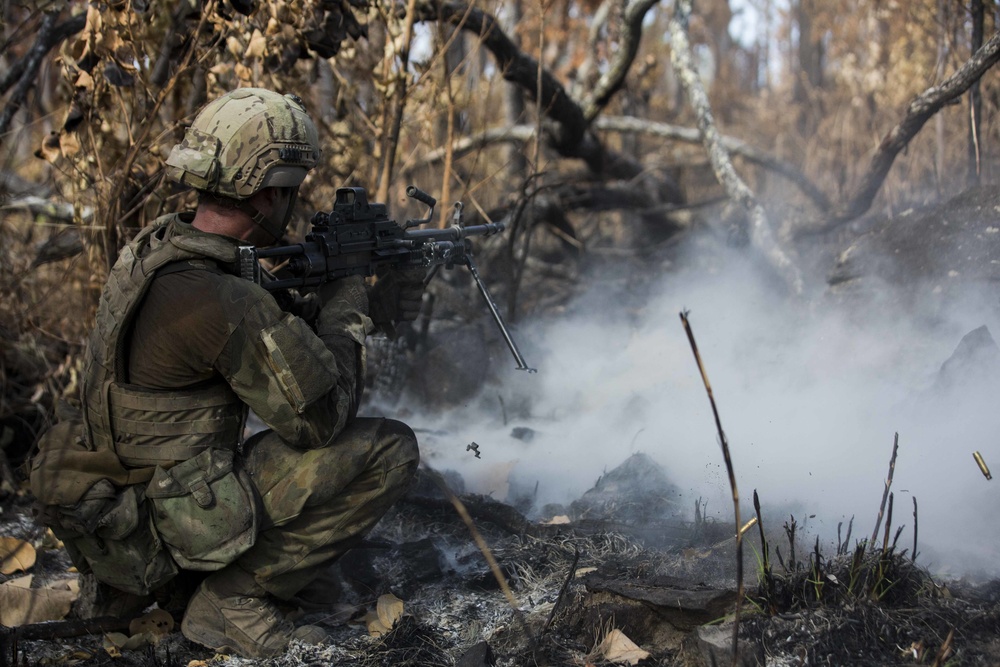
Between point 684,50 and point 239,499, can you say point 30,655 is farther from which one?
point 684,50

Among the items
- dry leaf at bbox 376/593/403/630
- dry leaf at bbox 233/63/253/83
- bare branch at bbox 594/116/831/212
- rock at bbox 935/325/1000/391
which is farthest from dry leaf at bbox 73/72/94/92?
bare branch at bbox 594/116/831/212

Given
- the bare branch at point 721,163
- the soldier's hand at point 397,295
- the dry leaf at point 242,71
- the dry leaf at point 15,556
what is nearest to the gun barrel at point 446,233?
the soldier's hand at point 397,295

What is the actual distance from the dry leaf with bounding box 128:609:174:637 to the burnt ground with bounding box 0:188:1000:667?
4cm

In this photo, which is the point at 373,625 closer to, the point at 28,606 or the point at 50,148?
the point at 28,606

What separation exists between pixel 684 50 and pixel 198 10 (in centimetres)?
386

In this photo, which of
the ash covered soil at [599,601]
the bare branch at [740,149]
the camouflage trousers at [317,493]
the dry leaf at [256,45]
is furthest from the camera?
the bare branch at [740,149]

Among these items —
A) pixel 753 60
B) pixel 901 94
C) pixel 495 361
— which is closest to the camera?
pixel 495 361

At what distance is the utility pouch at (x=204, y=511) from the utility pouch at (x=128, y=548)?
0.05 metres

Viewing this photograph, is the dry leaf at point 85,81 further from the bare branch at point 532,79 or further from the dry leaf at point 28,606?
the dry leaf at point 28,606

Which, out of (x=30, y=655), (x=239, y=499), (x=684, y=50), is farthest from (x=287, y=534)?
(x=684, y=50)

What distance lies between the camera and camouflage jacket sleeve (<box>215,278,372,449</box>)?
101 inches

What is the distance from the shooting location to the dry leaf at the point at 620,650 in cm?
252

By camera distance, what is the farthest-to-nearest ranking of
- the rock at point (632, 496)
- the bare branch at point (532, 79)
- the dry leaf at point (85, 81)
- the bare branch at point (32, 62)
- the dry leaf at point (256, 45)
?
the bare branch at point (532, 79) → the bare branch at point (32, 62) → the dry leaf at point (256, 45) → the dry leaf at point (85, 81) → the rock at point (632, 496)

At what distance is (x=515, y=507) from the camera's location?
3.84 m
